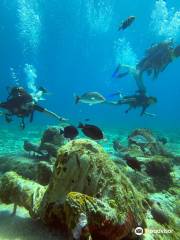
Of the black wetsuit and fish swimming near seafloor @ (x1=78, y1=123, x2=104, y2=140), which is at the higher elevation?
the black wetsuit

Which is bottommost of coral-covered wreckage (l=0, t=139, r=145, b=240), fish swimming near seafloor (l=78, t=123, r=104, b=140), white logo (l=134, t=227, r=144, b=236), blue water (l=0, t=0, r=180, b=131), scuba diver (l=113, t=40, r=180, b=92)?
white logo (l=134, t=227, r=144, b=236)

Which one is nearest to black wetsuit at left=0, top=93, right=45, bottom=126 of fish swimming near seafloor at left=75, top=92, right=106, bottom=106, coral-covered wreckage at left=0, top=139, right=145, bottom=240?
fish swimming near seafloor at left=75, top=92, right=106, bottom=106

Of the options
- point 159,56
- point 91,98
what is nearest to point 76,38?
point 159,56

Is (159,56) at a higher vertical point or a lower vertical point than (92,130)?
higher

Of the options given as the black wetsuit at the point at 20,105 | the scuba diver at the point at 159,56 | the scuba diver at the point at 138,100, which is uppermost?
the scuba diver at the point at 159,56

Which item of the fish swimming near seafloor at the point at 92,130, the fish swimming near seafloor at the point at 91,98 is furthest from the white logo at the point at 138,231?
the fish swimming near seafloor at the point at 91,98

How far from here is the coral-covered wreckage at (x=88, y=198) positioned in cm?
339

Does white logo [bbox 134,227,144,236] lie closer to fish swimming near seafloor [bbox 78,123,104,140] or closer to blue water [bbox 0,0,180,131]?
fish swimming near seafloor [bbox 78,123,104,140]

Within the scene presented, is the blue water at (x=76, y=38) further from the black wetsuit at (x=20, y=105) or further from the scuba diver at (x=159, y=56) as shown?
the black wetsuit at (x=20, y=105)

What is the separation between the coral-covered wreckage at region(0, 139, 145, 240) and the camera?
133 inches

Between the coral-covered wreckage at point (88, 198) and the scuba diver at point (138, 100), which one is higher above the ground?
the scuba diver at point (138, 100)

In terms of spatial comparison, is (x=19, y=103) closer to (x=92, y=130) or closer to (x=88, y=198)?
(x=92, y=130)

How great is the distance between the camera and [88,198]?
3.46 metres

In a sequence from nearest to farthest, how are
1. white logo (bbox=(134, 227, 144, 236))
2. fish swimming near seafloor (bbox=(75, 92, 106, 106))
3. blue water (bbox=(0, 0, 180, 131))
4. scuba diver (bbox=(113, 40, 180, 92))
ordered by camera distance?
white logo (bbox=(134, 227, 144, 236)) → fish swimming near seafloor (bbox=(75, 92, 106, 106)) → scuba diver (bbox=(113, 40, 180, 92)) → blue water (bbox=(0, 0, 180, 131))
